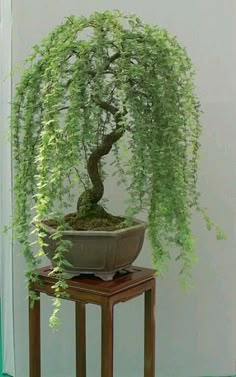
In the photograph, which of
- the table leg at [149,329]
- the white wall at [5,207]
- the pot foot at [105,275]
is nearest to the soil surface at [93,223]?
the pot foot at [105,275]

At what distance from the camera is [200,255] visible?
2.15 meters

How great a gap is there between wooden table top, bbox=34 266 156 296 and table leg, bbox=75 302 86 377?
28 cm

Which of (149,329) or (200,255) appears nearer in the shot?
(149,329)

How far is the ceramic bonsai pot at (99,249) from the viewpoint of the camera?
1520 mm

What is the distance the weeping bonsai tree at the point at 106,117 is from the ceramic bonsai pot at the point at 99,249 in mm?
40

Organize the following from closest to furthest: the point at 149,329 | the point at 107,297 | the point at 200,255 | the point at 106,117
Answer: the point at 107,297
the point at 106,117
the point at 149,329
the point at 200,255

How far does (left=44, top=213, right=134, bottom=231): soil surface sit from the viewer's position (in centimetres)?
159

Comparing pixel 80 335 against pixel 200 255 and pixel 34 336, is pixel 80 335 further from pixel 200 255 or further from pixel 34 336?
pixel 200 255

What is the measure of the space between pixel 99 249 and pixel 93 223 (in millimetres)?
110

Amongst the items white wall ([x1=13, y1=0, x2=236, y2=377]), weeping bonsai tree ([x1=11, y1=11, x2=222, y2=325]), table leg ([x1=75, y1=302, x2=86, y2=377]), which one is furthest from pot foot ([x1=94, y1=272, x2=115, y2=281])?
white wall ([x1=13, y1=0, x2=236, y2=377])

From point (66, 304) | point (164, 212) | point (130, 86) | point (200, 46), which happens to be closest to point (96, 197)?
point (164, 212)

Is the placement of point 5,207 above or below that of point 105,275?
above

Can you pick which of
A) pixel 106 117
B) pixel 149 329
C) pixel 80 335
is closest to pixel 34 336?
pixel 80 335

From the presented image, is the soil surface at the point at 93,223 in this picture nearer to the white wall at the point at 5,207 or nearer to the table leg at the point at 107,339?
the table leg at the point at 107,339
